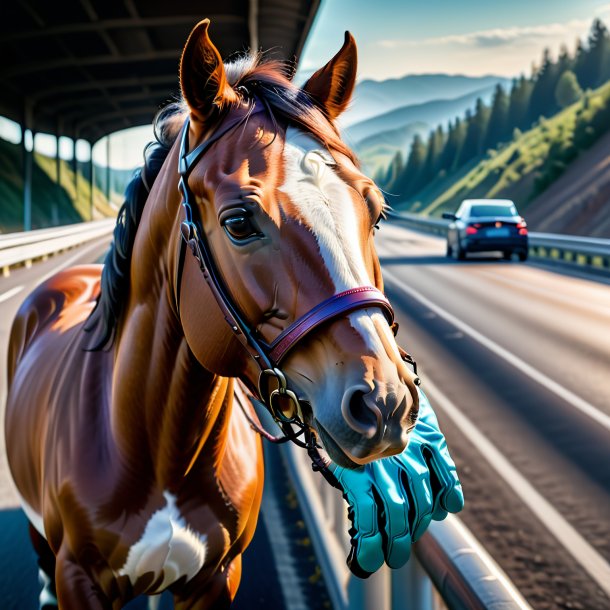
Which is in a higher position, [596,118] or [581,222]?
[596,118]

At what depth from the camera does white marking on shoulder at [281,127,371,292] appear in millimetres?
1984

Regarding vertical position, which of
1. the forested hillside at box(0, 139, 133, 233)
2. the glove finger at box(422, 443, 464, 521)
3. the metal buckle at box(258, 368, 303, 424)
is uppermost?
the metal buckle at box(258, 368, 303, 424)

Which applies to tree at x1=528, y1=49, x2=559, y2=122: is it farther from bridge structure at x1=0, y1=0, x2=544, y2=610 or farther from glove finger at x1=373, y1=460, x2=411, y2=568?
glove finger at x1=373, y1=460, x2=411, y2=568

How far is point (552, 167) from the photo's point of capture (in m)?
64.2

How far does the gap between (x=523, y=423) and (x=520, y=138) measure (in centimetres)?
10379

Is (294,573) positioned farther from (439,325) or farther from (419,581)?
(439,325)

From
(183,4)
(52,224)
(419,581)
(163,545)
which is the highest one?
(183,4)

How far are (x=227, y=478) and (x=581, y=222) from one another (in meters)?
51.5

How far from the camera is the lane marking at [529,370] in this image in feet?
26.8

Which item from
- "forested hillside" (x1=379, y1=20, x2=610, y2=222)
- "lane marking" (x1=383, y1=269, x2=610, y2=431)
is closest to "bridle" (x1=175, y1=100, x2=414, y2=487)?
"lane marking" (x1=383, y1=269, x2=610, y2=431)

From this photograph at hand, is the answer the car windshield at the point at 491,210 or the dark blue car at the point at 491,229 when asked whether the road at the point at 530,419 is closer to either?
the dark blue car at the point at 491,229

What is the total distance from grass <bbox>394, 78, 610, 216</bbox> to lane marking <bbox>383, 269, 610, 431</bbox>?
53.7 meters

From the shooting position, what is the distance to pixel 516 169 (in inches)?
3342

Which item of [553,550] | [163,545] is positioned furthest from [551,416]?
[163,545]
